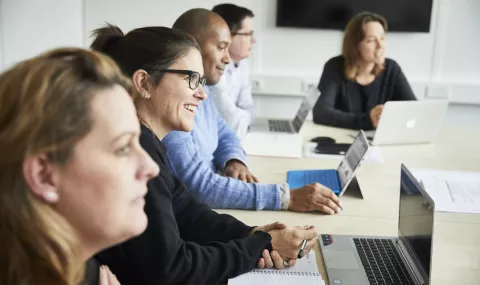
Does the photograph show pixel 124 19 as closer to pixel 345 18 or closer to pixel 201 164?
pixel 345 18

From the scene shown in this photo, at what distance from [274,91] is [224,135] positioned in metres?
2.02

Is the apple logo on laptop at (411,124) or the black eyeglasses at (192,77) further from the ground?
the black eyeglasses at (192,77)

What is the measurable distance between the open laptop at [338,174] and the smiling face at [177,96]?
606 mm

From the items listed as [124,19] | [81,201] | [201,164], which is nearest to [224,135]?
[201,164]

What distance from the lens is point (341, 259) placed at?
1342mm

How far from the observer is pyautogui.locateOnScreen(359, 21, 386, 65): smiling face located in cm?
308

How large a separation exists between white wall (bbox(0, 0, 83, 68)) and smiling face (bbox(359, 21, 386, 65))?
1.89 m

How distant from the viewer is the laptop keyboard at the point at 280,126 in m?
2.77

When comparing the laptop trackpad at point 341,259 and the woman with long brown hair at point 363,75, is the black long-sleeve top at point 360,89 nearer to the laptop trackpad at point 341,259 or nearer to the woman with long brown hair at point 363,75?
the woman with long brown hair at point 363,75

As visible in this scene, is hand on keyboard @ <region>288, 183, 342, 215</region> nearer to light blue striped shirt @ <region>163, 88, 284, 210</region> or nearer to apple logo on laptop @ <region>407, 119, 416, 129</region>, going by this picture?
light blue striped shirt @ <region>163, 88, 284, 210</region>

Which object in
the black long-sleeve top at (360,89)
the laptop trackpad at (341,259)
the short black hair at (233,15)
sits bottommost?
the laptop trackpad at (341,259)

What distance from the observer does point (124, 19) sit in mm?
4254

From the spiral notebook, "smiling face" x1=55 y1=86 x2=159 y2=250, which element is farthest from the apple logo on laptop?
"smiling face" x1=55 y1=86 x2=159 y2=250

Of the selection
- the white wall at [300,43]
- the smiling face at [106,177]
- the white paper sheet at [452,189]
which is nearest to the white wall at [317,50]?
the white wall at [300,43]
